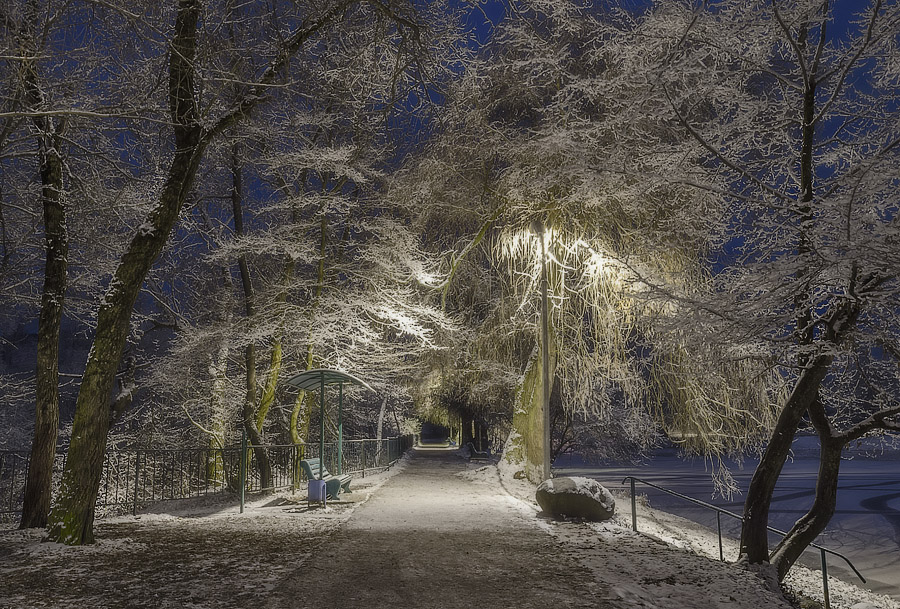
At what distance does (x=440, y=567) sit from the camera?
7.57 metres

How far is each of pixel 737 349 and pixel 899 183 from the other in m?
3.00

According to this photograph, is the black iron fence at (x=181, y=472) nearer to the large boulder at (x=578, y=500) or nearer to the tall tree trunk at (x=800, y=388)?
the large boulder at (x=578, y=500)

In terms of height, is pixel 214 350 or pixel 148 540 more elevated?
pixel 214 350

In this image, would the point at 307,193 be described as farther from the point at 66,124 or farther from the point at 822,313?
the point at 822,313

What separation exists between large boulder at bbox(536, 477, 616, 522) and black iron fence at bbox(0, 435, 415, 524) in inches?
247

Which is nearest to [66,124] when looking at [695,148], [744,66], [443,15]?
[443,15]

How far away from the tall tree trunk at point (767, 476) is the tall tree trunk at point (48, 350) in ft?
34.2

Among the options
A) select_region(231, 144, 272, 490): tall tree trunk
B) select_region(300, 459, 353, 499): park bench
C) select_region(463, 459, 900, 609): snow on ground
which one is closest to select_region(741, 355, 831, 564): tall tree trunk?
select_region(463, 459, 900, 609): snow on ground

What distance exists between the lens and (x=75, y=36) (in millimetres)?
8148

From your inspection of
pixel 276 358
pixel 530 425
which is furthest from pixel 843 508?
pixel 276 358

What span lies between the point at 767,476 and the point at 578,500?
326 cm

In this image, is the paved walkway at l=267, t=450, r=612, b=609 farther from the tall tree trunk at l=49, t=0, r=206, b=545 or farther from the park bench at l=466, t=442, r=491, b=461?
the park bench at l=466, t=442, r=491, b=461

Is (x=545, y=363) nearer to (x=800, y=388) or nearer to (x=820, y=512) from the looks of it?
(x=820, y=512)

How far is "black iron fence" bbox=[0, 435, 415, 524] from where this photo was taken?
1577 cm
